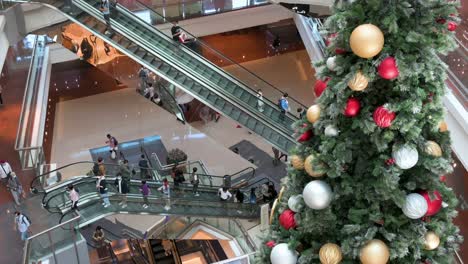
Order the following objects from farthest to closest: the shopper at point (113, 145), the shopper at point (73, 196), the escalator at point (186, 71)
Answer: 1. the shopper at point (113, 145)
2. the escalator at point (186, 71)
3. the shopper at point (73, 196)

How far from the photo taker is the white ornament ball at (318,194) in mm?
4363

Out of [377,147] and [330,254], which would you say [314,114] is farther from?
[330,254]

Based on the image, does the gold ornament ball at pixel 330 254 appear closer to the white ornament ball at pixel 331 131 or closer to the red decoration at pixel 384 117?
the white ornament ball at pixel 331 131

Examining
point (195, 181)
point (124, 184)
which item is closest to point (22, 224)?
point (124, 184)

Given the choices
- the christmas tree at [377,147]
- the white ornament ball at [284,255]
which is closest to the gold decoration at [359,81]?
the christmas tree at [377,147]

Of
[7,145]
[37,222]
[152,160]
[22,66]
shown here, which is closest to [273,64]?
[152,160]

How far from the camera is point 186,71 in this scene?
12.4m

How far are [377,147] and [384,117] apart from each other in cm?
27

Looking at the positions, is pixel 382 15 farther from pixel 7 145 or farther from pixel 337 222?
pixel 7 145

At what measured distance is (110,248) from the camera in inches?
600

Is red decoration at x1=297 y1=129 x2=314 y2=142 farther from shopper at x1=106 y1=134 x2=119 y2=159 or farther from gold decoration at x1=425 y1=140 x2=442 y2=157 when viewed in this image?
shopper at x1=106 y1=134 x2=119 y2=159

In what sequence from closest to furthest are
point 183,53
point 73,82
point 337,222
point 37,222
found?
point 337,222
point 37,222
point 183,53
point 73,82

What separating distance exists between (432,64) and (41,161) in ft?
36.4

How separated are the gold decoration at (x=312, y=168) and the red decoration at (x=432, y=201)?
83 centimetres
